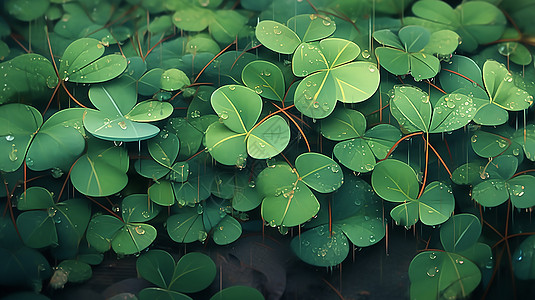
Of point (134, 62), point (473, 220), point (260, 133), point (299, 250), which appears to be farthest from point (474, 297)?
point (134, 62)

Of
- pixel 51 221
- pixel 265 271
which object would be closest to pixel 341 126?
pixel 265 271

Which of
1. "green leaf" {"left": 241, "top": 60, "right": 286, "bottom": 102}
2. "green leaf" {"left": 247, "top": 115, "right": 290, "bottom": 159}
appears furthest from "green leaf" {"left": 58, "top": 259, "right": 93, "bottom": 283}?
"green leaf" {"left": 241, "top": 60, "right": 286, "bottom": 102}

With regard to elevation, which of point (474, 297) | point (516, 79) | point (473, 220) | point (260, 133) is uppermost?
point (516, 79)

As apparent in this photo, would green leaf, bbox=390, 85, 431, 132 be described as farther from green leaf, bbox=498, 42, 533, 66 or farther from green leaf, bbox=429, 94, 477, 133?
green leaf, bbox=498, 42, 533, 66

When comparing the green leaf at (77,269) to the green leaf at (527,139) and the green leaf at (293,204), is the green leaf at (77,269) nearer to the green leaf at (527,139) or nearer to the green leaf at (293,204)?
the green leaf at (293,204)

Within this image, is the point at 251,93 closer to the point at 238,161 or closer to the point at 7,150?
the point at 238,161
